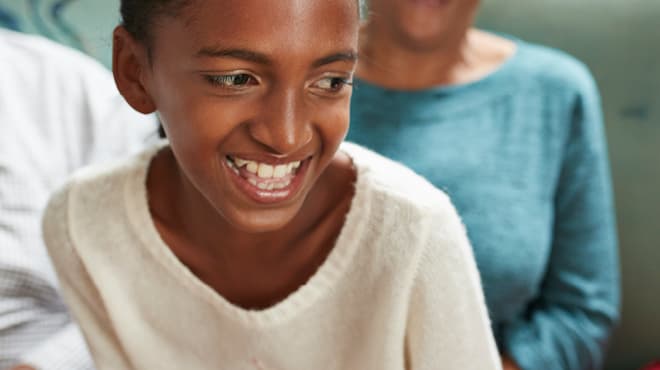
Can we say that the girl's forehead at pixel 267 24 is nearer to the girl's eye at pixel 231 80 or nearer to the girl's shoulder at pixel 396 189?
the girl's eye at pixel 231 80

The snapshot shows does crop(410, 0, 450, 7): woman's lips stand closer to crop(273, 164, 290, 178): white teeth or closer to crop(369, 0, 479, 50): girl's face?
crop(369, 0, 479, 50): girl's face

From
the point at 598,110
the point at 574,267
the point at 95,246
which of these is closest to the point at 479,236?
the point at 574,267

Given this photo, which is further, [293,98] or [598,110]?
[598,110]

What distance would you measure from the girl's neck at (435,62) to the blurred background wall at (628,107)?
7 centimetres

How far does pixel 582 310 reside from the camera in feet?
3.45

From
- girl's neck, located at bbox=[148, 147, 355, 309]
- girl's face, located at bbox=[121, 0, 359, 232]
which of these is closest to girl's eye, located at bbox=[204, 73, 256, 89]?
girl's face, located at bbox=[121, 0, 359, 232]

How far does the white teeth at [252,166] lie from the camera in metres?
0.61

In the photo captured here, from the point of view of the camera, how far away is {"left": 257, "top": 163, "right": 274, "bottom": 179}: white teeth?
61 centimetres

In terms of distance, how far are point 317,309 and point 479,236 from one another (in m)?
0.34

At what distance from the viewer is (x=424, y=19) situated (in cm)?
101

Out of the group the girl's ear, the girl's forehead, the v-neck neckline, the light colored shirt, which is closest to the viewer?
the girl's forehead

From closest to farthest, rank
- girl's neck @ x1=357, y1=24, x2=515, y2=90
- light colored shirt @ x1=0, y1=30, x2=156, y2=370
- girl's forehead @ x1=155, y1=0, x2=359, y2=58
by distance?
girl's forehead @ x1=155, y1=0, x2=359, y2=58 < light colored shirt @ x1=0, y1=30, x2=156, y2=370 < girl's neck @ x1=357, y1=24, x2=515, y2=90

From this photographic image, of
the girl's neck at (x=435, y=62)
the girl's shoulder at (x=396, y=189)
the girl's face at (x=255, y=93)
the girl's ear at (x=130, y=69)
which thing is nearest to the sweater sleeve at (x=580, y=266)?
the girl's neck at (x=435, y=62)

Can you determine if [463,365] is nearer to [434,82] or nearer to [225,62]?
[225,62]
